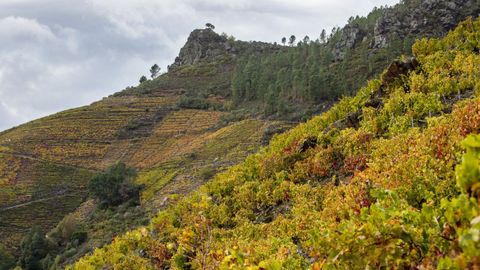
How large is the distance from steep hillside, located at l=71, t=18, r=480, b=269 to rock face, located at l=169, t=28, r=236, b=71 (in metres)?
115

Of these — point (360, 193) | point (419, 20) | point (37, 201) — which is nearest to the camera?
point (360, 193)

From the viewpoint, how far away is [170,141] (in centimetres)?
7019

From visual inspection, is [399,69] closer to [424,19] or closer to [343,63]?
[343,63]

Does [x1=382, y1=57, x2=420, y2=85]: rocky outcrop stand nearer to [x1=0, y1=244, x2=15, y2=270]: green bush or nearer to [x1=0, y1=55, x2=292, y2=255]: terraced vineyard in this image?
[x1=0, y1=55, x2=292, y2=255]: terraced vineyard

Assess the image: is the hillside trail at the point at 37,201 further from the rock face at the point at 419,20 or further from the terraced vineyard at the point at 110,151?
the rock face at the point at 419,20

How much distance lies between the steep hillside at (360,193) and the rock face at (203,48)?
378 feet

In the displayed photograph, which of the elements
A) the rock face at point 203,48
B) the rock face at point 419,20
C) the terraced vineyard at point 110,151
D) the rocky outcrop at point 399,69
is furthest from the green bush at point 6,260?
the rock face at point 203,48

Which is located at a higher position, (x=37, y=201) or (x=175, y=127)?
(x=175, y=127)

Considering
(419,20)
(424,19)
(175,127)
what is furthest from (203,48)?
(424,19)

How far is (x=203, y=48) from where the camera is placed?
136125mm

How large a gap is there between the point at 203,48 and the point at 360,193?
13118 cm

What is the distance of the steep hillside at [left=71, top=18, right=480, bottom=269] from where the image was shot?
3.36 metres

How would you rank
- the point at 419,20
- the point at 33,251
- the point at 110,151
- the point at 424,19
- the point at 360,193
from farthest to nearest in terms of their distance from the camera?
the point at 419,20
the point at 424,19
the point at 110,151
the point at 33,251
the point at 360,193

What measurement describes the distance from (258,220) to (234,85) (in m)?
75.2
